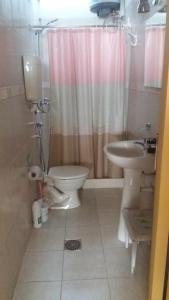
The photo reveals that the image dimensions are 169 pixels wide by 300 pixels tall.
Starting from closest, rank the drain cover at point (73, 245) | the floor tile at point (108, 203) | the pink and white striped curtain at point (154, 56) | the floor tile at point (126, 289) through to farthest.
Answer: the floor tile at point (126, 289) < the pink and white striped curtain at point (154, 56) < the drain cover at point (73, 245) < the floor tile at point (108, 203)

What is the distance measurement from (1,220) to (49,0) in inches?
96.9

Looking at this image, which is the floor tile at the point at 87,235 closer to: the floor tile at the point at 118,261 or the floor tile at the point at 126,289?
the floor tile at the point at 118,261

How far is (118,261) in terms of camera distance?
6.28 feet

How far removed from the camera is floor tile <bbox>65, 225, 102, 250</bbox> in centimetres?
211

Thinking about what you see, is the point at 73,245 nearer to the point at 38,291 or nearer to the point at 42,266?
the point at 42,266

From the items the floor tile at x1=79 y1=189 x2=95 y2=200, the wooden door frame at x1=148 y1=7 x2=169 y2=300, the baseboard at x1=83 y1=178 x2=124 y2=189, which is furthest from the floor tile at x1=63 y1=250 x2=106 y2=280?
the baseboard at x1=83 y1=178 x2=124 y2=189

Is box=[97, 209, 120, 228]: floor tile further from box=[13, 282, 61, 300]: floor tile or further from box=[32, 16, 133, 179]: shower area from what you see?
box=[13, 282, 61, 300]: floor tile

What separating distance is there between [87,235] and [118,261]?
1.39ft

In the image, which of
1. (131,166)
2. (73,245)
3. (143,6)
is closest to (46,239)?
(73,245)

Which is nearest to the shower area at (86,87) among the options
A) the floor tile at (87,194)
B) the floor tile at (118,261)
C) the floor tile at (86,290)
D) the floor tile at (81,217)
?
the floor tile at (87,194)

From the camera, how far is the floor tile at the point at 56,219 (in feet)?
8.00

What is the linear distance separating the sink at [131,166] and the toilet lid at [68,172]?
56 cm

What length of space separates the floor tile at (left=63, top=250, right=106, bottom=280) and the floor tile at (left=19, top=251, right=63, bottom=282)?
0.06 meters

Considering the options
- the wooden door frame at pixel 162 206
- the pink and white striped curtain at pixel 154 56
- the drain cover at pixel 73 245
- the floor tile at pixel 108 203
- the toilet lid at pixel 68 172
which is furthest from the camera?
the floor tile at pixel 108 203
